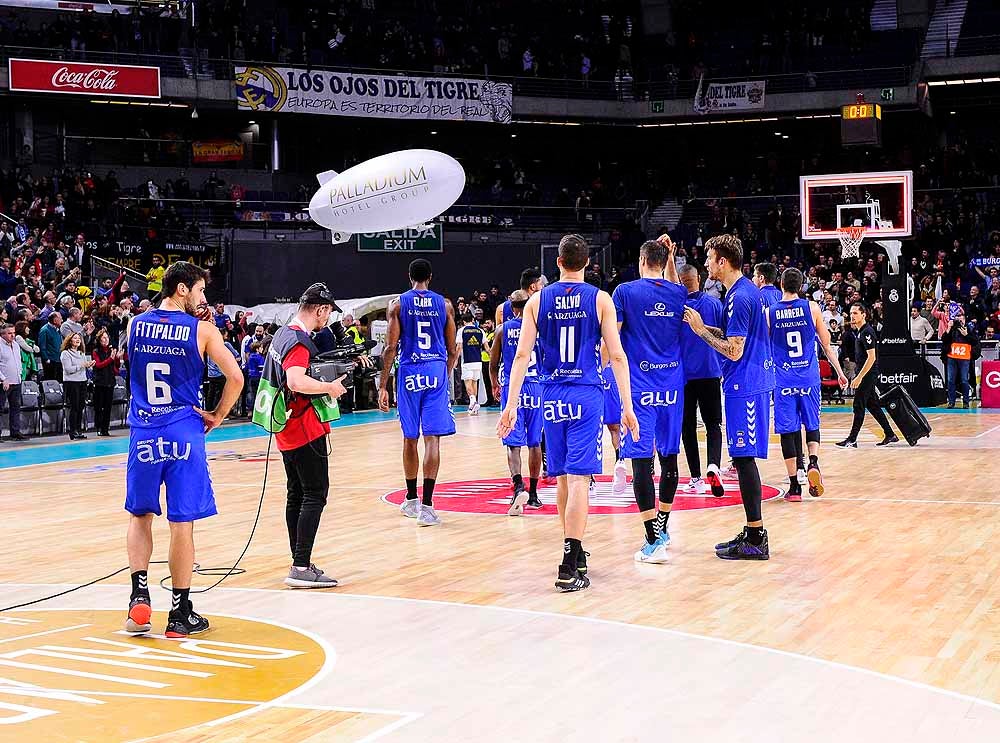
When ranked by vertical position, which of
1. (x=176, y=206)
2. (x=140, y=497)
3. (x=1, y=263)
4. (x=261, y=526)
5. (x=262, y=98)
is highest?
(x=262, y=98)

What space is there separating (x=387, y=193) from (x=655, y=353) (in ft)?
18.7

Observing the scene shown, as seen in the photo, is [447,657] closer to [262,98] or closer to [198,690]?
[198,690]

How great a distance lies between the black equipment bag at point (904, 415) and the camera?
14.5 m

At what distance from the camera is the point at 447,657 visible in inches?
203

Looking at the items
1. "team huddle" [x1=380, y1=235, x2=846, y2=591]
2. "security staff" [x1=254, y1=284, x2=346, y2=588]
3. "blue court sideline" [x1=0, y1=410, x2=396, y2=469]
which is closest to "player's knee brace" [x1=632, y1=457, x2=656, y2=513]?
"team huddle" [x1=380, y1=235, x2=846, y2=591]

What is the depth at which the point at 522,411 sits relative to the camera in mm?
9820

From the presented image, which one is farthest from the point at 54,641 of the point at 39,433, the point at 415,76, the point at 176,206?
the point at 415,76

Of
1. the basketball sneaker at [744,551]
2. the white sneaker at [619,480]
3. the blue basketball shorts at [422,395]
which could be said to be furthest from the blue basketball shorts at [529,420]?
the basketball sneaker at [744,551]

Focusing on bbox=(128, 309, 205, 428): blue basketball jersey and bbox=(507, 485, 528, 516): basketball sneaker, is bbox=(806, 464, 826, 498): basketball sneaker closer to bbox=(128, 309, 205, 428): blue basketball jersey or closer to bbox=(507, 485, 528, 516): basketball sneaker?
bbox=(507, 485, 528, 516): basketball sneaker

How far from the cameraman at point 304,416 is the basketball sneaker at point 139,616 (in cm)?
125

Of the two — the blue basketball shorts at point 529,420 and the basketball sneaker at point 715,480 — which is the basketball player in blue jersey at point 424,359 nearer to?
the blue basketball shorts at point 529,420

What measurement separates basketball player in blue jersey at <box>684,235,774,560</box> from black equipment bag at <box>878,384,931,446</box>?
7.33m

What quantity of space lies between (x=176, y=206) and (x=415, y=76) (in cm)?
774

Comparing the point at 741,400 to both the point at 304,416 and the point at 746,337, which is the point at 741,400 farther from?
the point at 304,416
